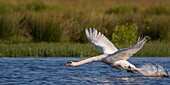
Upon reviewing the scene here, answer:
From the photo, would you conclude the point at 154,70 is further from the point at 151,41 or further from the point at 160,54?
the point at 151,41

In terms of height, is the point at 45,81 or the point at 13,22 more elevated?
the point at 13,22

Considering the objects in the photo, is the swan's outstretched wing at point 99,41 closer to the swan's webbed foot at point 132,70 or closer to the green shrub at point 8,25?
the swan's webbed foot at point 132,70

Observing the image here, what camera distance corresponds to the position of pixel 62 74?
17.3 meters

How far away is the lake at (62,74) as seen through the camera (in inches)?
618

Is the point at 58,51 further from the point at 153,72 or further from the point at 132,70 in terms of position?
the point at 132,70

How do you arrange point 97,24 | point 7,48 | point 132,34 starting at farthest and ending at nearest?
1. point 97,24
2. point 132,34
3. point 7,48

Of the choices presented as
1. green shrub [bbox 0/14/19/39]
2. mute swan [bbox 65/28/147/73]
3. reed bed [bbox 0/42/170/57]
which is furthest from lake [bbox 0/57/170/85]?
green shrub [bbox 0/14/19/39]

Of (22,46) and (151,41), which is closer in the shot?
(22,46)

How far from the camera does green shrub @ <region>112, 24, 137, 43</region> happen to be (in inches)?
994

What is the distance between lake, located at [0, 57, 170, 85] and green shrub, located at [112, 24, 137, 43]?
426 centimetres

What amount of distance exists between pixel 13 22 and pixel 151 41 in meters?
5.72

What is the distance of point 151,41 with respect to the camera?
86.3 feet

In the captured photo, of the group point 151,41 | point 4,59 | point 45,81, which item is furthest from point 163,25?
point 45,81

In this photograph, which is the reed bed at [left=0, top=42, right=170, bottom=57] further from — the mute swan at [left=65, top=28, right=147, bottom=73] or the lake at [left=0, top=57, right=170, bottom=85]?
the mute swan at [left=65, top=28, right=147, bottom=73]
